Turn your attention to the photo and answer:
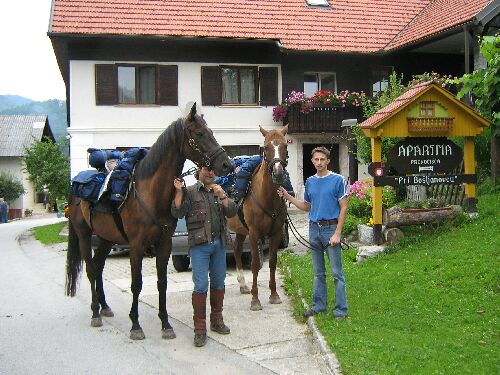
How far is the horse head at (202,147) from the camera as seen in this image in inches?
223

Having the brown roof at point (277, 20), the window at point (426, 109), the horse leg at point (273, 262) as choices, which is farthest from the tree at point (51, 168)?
the horse leg at point (273, 262)

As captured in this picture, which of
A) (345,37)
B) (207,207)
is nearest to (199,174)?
(207,207)

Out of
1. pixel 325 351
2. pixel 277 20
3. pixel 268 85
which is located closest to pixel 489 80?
pixel 325 351

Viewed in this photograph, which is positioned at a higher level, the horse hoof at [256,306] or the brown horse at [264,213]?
the brown horse at [264,213]

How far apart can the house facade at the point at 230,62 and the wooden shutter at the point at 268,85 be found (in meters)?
0.04

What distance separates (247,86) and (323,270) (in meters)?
15.6

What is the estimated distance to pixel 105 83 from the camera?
64.8ft

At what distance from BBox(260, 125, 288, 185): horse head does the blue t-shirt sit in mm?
468

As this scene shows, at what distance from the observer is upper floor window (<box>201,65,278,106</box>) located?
836 inches

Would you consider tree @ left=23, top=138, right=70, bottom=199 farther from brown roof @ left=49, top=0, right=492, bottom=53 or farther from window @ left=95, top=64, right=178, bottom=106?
brown roof @ left=49, top=0, right=492, bottom=53

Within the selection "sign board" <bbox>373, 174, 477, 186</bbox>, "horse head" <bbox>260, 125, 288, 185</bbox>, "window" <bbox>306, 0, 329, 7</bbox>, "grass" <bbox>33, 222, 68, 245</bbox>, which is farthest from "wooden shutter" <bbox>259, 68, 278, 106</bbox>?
"horse head" <bbox>260, 125, 288, 185</bbox>

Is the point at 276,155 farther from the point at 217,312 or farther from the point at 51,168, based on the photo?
the point at 51,168

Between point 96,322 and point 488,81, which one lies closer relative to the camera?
point 488,81

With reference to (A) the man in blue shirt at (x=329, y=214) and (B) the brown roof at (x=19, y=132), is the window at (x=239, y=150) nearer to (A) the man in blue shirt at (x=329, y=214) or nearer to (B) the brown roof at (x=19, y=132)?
(A) the man in blue shirt at (x=329, y=214)
